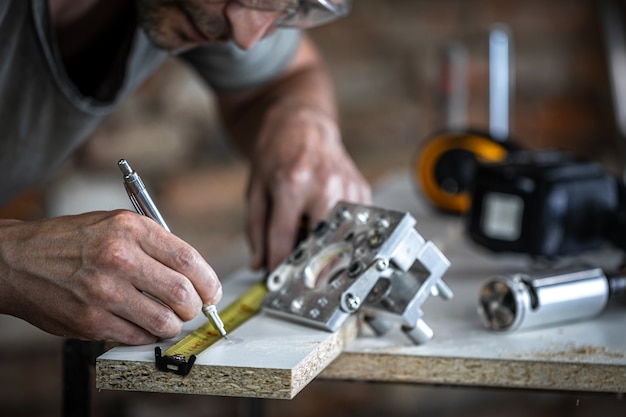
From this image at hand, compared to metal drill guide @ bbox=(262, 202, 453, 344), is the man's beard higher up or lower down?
higher up

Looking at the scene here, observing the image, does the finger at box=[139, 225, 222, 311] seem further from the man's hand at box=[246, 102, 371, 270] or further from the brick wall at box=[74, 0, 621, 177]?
the brick wall at box=[74, 0, 621, 177]

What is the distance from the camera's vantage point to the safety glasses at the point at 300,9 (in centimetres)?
114

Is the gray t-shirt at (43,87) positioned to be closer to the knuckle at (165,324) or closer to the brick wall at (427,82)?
the knuckle at (165,324)

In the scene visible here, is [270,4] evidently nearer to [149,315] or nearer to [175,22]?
[175,22]

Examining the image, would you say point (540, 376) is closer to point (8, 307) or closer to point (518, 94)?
point (8, 307)

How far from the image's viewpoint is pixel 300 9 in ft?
3.87

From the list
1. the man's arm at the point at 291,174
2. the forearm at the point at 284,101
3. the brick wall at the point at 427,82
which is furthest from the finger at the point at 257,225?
the brick wall at the point at 427,82

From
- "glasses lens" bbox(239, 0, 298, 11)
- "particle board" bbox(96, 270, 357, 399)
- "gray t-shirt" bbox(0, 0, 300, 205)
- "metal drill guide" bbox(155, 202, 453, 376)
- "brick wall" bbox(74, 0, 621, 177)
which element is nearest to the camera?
"particle board" bbox(96, 270, 357, 399)

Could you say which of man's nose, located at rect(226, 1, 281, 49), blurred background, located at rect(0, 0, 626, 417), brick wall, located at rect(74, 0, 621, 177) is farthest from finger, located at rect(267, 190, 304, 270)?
brick wall, located at rect(74, 0, 621, 177)

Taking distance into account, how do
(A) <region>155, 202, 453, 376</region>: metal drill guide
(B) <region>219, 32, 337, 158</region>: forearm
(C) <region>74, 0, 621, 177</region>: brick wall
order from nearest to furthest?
(A) <region>155, 202, 453, 376</region>: metal drill guide < (B) <region>219, 32, 337, 158</region>: forearm < (C) <region>74, 0, 621, 177</region>: brick wall

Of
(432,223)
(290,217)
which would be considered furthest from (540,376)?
(432,223)

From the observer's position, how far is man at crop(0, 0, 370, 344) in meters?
0.93

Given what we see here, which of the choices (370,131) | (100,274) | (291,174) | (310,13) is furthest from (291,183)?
(370,131)

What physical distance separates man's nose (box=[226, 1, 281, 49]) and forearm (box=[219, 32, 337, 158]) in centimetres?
33
